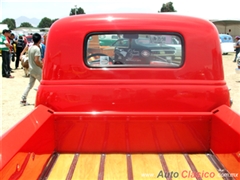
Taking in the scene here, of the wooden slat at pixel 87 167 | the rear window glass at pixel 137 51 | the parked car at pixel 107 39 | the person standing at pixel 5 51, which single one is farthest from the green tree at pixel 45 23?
the wooden slat at pixel 87 167

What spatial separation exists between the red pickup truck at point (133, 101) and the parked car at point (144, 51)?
0.04m

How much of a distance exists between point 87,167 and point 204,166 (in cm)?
96

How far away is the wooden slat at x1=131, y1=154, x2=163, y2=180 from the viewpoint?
211 cm

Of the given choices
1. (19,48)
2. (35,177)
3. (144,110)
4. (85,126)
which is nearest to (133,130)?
(144,110)

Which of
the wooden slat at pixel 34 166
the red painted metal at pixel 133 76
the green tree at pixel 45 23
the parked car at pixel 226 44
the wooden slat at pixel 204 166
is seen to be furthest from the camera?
the green tree at pixel 45 23

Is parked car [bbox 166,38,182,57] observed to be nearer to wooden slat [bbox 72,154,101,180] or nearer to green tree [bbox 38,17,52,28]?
wooden slat [bbox 72,154,101,180]

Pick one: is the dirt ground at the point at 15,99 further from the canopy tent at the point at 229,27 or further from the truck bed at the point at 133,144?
the canopy tent at the point at 229,27

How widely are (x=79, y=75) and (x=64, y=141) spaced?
610 millimetres

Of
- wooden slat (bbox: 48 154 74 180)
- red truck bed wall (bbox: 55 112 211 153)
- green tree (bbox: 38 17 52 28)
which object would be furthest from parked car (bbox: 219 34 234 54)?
green tree (bbox: 38 17 52 28)

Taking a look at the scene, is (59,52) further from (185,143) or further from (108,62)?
(185,143)

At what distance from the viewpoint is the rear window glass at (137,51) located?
2.54m

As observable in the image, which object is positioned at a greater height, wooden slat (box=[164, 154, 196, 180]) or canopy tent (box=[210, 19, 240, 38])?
canopy tent (box=[210, 19, 240, 38])

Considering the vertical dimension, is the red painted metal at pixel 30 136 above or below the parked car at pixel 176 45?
below

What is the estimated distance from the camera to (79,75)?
2.46m
